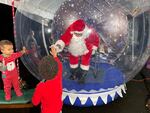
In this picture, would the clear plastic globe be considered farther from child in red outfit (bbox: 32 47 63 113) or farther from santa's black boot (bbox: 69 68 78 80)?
child in red outfit (bbox: 32 47 63 113)

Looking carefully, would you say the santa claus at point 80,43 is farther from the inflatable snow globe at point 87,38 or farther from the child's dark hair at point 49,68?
the child's dark hair at point 49,68

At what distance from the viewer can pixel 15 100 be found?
2.57ft

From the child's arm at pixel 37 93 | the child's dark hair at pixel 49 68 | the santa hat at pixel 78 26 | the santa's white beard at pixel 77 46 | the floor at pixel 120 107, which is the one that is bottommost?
the floor at pixel 120 107

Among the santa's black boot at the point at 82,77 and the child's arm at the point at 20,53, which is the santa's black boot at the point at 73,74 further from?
the child's arm at the point at 20,53

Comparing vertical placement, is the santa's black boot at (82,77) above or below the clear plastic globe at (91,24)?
below

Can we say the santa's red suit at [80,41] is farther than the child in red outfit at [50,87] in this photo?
Yes

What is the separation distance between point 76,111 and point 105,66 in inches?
6.1

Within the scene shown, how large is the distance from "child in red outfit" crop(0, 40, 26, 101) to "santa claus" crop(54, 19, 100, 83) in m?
0.11

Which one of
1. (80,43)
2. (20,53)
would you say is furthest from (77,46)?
(20,53)

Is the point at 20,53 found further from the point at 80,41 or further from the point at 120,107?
the point at 120,107

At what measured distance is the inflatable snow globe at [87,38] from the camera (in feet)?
2.60

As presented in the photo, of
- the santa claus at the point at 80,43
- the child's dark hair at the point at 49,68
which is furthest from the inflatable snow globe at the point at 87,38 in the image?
the child's dark hair at the point at 49,68

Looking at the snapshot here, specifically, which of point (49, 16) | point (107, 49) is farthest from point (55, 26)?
point (107, 49)

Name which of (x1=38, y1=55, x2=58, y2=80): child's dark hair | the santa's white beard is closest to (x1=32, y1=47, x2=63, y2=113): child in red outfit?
(x1=38, y1=55, x2=58, y2=80): child's dark hair
